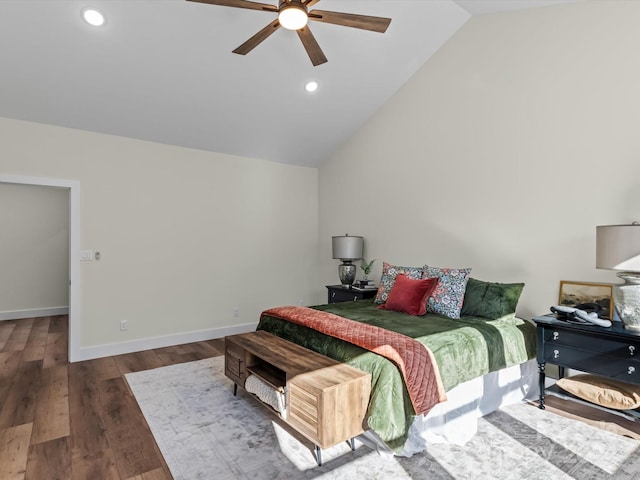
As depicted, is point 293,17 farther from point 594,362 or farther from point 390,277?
point 594,362

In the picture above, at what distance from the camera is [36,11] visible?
2877 mm

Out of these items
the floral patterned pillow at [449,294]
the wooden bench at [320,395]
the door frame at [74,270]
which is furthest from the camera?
the door frame at [74,270]

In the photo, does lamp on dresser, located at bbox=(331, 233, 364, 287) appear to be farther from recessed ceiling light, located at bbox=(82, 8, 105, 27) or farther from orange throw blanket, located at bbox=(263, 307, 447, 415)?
recessed ceiling light, located at bbox=(82, 8, 105, 27)

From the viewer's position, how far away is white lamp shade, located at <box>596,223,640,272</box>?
2.42 metres

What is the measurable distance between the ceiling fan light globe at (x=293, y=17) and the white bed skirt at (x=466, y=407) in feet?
8.66

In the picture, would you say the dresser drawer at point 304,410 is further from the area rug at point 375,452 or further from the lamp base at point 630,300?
the lamp base at point 630,300

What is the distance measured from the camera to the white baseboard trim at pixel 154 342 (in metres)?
4.23

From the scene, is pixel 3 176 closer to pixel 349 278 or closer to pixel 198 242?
pixel 198 242

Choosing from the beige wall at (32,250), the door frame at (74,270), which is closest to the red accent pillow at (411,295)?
the door frame at (74,270)

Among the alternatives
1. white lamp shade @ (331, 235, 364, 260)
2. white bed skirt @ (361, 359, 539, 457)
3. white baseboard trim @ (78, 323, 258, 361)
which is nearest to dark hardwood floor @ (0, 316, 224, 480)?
white baseboard trim @ (78, 323, 258, 361)

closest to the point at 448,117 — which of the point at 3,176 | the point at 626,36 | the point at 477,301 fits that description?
the point at 626,36

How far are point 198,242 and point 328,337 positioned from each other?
2.89 m

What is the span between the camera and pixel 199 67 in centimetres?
367

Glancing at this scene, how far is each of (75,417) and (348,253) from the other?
3349mm
